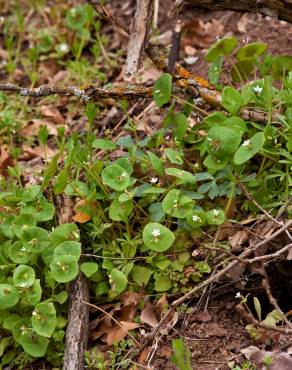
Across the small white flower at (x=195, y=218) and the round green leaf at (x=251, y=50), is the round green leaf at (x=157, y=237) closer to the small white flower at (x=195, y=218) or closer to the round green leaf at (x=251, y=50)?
the small white flower at (x=195, y=218)

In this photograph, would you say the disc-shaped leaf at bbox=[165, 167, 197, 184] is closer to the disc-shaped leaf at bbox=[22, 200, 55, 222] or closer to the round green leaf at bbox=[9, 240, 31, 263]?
the disc-shaped leaf at bbox=[22, 200, 55, 222]

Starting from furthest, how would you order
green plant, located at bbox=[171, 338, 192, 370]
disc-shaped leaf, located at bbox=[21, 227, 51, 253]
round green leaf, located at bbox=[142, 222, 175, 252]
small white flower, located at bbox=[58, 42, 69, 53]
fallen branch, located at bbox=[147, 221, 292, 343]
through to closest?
1. small white flower, located at bbox=[58, 42, 69, 53]
2. disc-shaped leaf, located at bbox=[21, 227, 51, 253]
3. round green leaf, located at bbox=[142, 222, 175, 252]
4. fallen branch, located at bbox=[147, 221, 292, 343]
5. green plant, located at bbox=[171, 338, 192, 370]

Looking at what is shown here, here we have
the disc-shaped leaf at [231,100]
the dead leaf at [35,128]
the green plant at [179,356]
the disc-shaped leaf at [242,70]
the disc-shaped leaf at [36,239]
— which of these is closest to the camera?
the green plant at [179,356]

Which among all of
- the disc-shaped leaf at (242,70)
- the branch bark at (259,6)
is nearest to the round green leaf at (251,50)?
the disc-shaped leaf at (242,70)

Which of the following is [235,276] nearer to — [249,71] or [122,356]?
[122,356]

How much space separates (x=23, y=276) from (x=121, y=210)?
496 mm

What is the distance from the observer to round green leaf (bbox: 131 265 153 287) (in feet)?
8.73

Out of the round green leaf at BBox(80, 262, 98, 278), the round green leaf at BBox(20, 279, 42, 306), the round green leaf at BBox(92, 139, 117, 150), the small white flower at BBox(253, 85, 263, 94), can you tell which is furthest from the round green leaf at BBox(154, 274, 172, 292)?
the small white flower at BBox(253, 85, 263, 94)

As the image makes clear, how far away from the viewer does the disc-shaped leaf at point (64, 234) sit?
2.65 metres

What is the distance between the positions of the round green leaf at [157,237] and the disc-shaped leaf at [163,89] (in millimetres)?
625

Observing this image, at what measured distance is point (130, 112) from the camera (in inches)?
140

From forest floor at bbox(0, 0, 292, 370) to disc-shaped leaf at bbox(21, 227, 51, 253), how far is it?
1.56 feet

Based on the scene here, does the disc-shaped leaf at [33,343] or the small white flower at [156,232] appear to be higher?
the small white flower at [156,232]

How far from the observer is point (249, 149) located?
2.53 m
